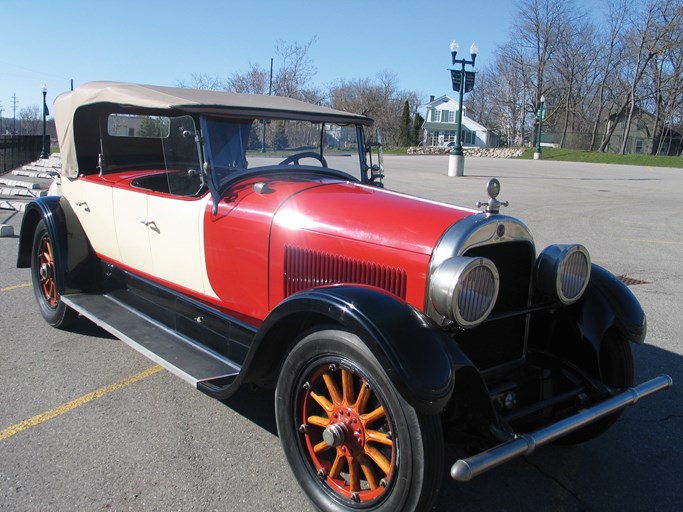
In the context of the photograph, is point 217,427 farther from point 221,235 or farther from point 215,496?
point 221,235

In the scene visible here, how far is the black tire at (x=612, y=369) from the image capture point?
301 centimetres

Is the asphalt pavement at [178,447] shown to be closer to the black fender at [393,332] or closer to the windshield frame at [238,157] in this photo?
the black fender at [393,332]

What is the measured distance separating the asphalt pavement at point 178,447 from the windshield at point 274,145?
142 centimetres

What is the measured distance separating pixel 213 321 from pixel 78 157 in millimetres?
2292

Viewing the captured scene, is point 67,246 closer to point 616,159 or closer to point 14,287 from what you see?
point 14,287

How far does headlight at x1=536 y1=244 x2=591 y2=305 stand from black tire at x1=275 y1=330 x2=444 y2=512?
108 centimetres

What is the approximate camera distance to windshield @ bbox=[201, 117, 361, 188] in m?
3.49

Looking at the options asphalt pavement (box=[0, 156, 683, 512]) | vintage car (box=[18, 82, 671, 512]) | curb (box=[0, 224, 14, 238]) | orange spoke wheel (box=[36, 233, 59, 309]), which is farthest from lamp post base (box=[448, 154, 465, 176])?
orange spoke wheel (box=[36, 233, 59, 309])

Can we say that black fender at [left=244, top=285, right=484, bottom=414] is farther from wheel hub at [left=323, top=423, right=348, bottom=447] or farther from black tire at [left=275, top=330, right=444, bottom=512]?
wheel hub at [left=323, top=423, right=348, bottom=447]

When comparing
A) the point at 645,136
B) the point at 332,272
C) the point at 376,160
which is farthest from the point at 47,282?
the point at 645,136

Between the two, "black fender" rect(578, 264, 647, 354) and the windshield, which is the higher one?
Answer: the windshield

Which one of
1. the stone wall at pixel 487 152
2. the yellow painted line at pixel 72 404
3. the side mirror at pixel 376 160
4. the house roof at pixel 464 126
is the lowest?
the yellow painted line at pixel 72 404

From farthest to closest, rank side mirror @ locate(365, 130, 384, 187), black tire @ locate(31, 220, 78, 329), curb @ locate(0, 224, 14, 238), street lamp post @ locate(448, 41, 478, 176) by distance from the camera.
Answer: street lamp post @ locate(448, 41, 478, 176) → curb @ locate(0, 224, 14, 238) → black tire @ locate(31, 220, 78, 329) → side mirror @ locate(365, 130, 384, 187)

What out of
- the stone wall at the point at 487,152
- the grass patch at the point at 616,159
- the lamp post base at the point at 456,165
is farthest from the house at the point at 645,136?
the lamp post base at the point at 456,165
